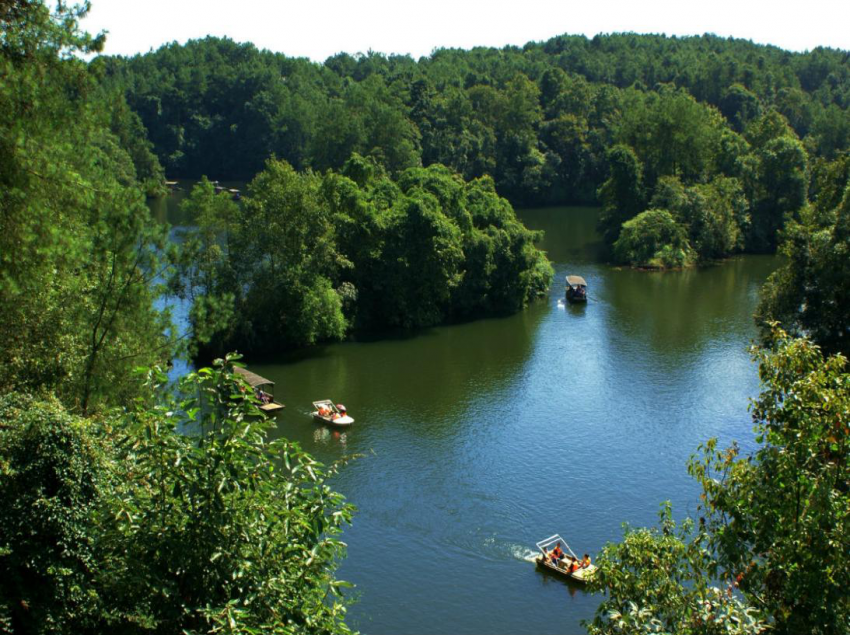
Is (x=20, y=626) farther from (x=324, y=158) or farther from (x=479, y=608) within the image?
(x=324, y=158)

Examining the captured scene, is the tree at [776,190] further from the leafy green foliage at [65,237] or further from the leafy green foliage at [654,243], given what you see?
the leafy green foliage at [65,237]

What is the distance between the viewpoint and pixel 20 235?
57.9 feet

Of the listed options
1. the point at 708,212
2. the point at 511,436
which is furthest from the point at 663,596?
the point at 708,212

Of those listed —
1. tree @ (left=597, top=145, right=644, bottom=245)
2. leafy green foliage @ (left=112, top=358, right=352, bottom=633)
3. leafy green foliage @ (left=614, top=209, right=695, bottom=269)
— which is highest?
tree @ (left=597, top=145, right=644, bottom=245)

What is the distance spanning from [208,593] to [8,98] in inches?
483

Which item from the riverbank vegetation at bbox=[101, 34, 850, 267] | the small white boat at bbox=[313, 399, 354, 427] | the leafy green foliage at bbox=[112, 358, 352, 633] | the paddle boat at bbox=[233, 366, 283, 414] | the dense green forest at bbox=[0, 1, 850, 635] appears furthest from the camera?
the riverbank vegetation at bbox=[101, 34, 850, 267]

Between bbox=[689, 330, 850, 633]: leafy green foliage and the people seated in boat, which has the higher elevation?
bbox=[689, 330, 850, 633]: leafy green foliage

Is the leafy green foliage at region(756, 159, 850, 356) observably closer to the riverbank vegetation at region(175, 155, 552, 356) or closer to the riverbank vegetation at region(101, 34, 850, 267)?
the riverbank vegetation at region(101, 34, 850, 267)

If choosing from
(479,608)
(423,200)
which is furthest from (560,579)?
(423,200)

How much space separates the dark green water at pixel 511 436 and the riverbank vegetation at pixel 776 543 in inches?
484

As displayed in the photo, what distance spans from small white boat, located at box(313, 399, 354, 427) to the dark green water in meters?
0.53

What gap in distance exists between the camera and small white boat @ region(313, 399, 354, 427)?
124ft

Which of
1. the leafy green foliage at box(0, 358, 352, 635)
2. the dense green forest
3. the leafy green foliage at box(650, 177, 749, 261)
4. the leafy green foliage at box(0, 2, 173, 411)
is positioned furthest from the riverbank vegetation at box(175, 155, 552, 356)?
the leafy green foliage at box(0, 358, 352, 635)

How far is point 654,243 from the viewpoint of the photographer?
72.1 meters
